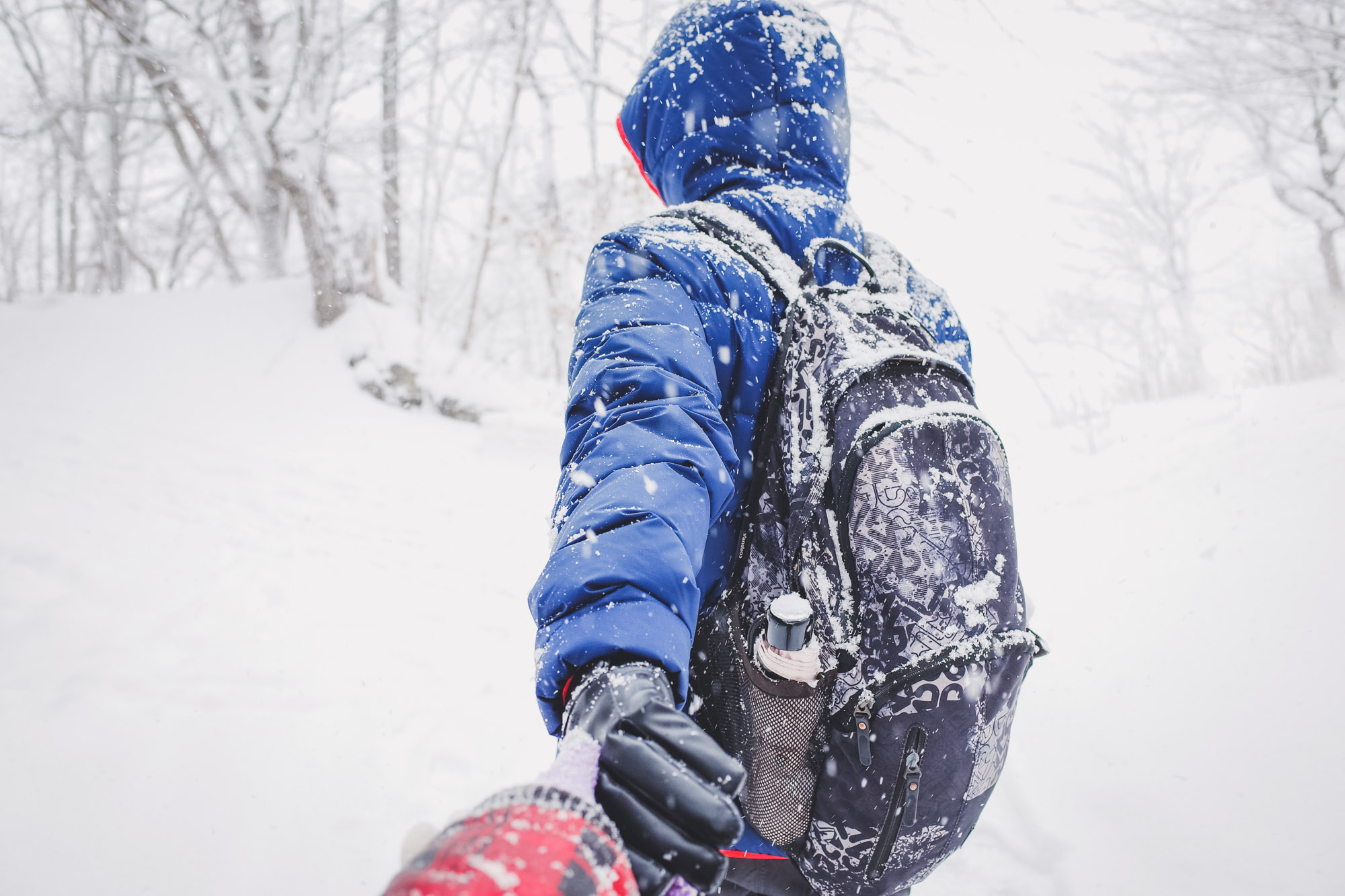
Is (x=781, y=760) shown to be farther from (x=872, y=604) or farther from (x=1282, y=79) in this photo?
(x=1282, y=79)

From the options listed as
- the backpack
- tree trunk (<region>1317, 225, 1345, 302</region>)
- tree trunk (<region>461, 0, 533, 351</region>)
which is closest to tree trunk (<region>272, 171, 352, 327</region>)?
tree trunk (<region>461, 0, 533, 351</region>)

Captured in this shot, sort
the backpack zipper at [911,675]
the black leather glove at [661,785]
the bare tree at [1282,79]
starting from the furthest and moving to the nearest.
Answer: the bare tree at [1282,79]
the backpack zipper at [911,675]
the black leather glove at [661,785]

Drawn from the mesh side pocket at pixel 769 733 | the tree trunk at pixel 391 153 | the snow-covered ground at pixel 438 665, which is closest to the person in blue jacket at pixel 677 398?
the mesh side pocket at pixel 769 733

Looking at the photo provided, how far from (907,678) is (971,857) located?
4.89 ft

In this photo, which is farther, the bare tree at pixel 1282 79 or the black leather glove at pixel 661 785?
the bare tree at pixel 1282 79

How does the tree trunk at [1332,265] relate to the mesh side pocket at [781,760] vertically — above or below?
above

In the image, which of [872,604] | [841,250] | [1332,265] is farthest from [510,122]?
[1332,265]

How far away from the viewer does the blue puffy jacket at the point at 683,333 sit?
24.7 inches

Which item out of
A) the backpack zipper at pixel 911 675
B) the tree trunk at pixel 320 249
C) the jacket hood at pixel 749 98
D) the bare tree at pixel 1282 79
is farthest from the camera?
the tree trunk at pixel 320 249

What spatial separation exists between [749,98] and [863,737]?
3.89ft

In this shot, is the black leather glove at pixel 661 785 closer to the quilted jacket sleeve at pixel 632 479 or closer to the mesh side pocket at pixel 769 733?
the quilted jacket sleeve at pixel 632 479

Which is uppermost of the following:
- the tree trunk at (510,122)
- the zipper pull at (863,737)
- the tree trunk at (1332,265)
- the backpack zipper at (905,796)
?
the tree trunk at (510,122)

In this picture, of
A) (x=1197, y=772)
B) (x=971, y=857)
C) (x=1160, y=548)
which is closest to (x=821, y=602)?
(x=971, y=857)

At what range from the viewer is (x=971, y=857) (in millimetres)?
1758
